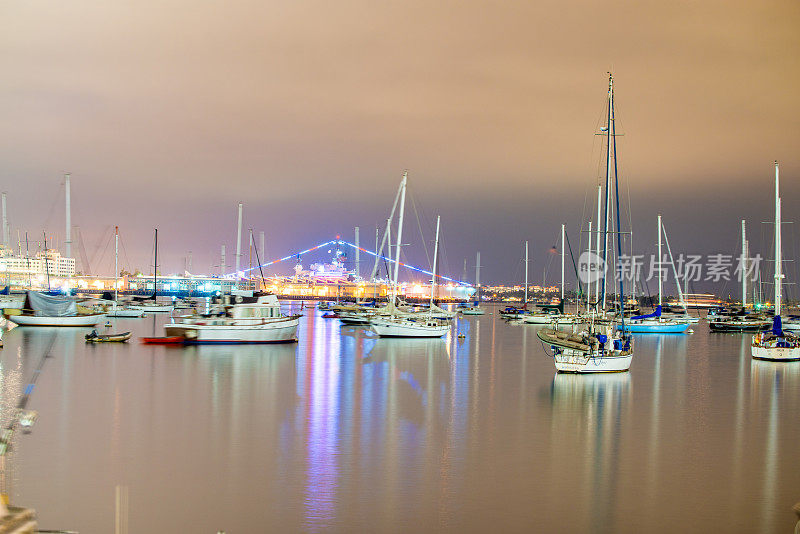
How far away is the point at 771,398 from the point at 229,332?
20.3 meters

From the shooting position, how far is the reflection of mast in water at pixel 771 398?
10.1m

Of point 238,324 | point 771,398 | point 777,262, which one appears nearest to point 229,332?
point 238,324

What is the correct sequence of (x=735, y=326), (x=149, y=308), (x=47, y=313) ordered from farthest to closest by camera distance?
(x=149, y=308) < (x=735, y=326) < (x=47, y=313)

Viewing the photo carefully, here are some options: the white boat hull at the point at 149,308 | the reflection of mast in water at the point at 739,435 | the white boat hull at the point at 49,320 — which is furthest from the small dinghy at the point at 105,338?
the white boat hull at the point at 149,308

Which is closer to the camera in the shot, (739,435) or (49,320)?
(739,435)

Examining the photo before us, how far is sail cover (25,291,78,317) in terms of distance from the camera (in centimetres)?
4256

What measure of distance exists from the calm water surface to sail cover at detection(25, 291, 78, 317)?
19484 mm

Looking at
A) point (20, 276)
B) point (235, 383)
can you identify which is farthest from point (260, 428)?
point (20, 276)

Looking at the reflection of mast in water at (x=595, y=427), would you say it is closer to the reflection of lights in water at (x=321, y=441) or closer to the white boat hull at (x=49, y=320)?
the reflection of lights in water at (x=321, y=441)

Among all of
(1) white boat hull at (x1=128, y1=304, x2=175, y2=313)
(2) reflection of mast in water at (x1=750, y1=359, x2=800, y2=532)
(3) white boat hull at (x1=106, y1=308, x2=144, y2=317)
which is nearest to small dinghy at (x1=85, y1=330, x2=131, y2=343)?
(2) reflection of mast in water at (x1=750, y1=359, x2=800, y2=532)

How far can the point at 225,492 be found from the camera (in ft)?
32.8

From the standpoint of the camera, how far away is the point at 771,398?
64.6 feet

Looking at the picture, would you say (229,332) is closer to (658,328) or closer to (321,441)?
(321,441)

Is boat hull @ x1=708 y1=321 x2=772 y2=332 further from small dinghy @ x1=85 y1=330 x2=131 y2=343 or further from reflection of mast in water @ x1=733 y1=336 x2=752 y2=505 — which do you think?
small dinghy @ x1=85 y1=330 x2=131 y2=343
